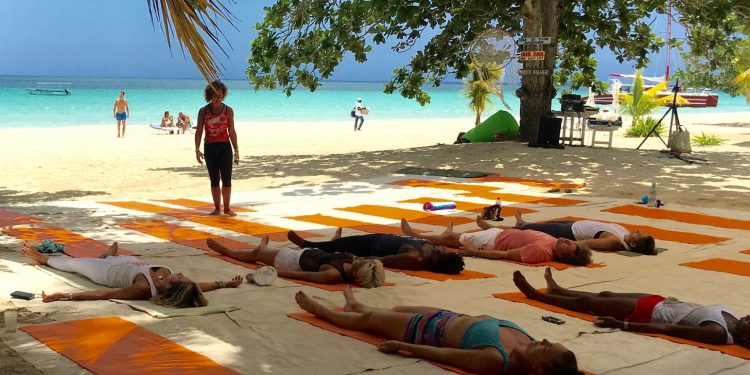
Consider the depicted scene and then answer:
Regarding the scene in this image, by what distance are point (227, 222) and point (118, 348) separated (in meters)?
4.14

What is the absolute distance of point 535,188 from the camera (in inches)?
420

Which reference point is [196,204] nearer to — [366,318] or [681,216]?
[681,216]

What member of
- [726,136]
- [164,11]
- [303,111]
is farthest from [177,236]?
[303,111]

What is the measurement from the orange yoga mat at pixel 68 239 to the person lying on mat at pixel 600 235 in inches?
129

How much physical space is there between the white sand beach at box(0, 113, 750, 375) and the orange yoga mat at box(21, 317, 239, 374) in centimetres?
8

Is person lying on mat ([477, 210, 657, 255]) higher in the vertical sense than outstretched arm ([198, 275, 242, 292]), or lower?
higher

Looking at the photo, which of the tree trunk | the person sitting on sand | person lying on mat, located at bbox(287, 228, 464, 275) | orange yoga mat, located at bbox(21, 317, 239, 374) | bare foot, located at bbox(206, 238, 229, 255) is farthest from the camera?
the person sitting on sand

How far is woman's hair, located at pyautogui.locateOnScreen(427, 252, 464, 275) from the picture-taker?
580cm

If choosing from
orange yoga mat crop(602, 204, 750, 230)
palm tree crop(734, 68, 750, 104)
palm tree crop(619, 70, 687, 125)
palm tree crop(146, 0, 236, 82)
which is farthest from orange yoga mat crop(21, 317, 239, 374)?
palm tree crop(734, 68, 750, 104)

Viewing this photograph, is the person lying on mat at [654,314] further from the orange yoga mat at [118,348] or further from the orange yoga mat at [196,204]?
the orange yoga mat at [196,204]

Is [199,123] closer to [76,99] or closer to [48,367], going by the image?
[48,367]

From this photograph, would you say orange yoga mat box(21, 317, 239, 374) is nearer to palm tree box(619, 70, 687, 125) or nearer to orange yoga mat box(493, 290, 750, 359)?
orange yoga mat box(493, 290, 750, 359)

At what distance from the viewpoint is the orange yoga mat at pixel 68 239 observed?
246 inches

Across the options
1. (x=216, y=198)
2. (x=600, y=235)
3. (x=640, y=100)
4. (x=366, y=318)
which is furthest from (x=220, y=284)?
(x=640, y=100)
